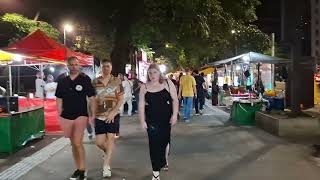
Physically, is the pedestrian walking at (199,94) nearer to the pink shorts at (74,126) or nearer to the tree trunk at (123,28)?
the tree trunk at (123,28)

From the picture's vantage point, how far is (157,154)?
7.40 meters

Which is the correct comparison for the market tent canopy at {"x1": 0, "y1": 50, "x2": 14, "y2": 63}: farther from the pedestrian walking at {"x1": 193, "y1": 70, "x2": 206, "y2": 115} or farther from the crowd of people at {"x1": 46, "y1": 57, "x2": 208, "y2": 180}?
the pedestrian walking at {"x1": 193, "y1": 70, "x2": 206, "y2": 115}

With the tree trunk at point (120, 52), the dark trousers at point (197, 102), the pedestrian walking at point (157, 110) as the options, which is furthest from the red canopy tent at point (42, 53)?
the tree trunk at point (120, 52)

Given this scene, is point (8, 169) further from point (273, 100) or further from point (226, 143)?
point (273, 100)

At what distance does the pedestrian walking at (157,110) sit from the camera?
24.0ft

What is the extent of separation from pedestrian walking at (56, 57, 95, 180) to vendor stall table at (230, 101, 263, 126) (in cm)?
889

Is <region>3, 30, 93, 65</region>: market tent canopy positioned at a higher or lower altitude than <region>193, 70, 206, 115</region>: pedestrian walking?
higher

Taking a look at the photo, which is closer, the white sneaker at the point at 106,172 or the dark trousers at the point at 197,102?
the white sneaker at the point at 106,172

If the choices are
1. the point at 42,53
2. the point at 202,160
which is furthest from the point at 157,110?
the point at 42,53

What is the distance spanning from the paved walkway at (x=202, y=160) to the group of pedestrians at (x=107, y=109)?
1.93 feet

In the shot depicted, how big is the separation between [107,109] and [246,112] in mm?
8681

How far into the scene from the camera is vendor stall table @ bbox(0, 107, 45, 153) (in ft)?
33.6

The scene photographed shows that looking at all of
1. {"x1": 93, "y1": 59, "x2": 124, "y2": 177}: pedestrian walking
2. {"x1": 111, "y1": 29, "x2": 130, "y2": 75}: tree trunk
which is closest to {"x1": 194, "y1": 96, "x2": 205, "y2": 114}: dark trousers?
{"x1": 111, "y1": 29, "x2": 130, "y2": 75}: tree trunk

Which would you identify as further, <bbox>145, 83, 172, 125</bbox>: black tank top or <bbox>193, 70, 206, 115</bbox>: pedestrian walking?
<bbox>193, 70, 206, 115</bbox>: pedestrian walking
